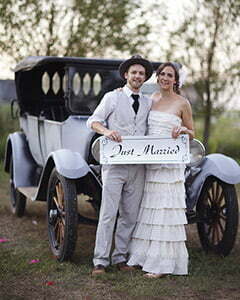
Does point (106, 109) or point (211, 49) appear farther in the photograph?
point (211, 49)

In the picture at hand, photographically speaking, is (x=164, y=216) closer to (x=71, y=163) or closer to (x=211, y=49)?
(x=71, y=163)

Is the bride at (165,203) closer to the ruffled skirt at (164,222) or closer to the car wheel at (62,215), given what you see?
the ruffled skirt at (164,222)

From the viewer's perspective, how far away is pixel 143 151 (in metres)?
5.01

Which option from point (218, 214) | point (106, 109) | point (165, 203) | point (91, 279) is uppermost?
point (106, 109)

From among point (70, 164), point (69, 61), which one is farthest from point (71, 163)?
point (69, 61)

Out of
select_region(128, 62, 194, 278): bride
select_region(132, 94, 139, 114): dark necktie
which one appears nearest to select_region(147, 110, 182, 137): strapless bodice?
select_region(128, 62, 194, 278): bride

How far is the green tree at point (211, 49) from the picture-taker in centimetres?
1255

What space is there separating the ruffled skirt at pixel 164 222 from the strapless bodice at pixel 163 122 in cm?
28

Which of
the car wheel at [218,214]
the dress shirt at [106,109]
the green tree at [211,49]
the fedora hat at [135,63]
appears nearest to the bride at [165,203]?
the fedora hat at [135,63]

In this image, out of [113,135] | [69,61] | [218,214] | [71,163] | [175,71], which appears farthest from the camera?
[69,61]

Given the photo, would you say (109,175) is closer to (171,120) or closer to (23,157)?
(171,120)

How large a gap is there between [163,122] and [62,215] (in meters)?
1.22

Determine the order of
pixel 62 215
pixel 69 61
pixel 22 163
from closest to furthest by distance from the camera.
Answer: pixel 62 215, pixel 69 61, pixel 22 163

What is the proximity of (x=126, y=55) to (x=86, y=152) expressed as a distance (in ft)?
24.9
